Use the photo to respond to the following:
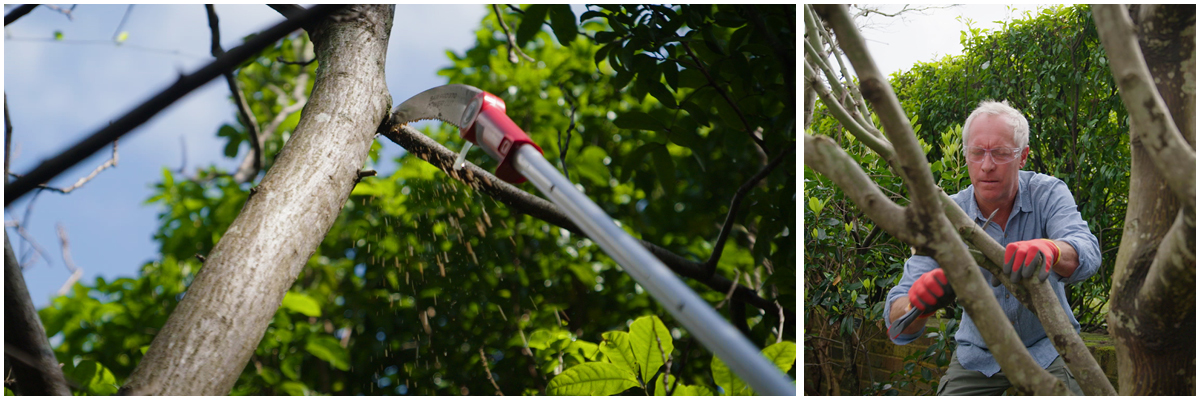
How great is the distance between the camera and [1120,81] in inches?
27.6

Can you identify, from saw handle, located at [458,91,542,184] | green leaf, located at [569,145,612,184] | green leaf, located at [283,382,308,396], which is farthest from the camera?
green leaf, located at [569,145,612,184]

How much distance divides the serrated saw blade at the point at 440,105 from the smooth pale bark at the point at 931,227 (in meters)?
0.38

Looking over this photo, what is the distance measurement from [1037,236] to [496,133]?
709 millimetres

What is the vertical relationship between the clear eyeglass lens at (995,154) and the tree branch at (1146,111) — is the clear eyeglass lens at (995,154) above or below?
below

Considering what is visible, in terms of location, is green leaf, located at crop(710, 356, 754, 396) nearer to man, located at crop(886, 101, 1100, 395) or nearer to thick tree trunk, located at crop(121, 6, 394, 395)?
man, located at crop(886, 101, 1100, 395)

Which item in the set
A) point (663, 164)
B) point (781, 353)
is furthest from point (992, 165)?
point (663, 164)

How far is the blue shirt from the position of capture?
2.63 ft

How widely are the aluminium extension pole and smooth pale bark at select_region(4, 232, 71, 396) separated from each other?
52 centimetres

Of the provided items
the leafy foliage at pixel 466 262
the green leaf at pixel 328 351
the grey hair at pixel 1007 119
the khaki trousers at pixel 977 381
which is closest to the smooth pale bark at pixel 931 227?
the khaki trousers at pixel 977 381

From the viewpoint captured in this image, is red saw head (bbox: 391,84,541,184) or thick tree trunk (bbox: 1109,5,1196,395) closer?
red saw head (bbox: 391,84,541,184)

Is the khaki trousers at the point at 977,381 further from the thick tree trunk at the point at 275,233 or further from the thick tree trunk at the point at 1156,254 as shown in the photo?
the thick tree trunk at the point at 275,233

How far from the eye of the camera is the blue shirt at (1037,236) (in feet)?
2.63

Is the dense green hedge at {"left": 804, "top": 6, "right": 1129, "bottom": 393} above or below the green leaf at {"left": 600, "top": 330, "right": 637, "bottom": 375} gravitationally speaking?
above

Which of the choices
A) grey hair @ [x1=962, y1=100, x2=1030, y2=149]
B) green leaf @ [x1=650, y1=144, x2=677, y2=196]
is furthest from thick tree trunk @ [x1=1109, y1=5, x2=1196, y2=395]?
green leaf @ [x1=650, y1=144, x2=677, y2=196]
